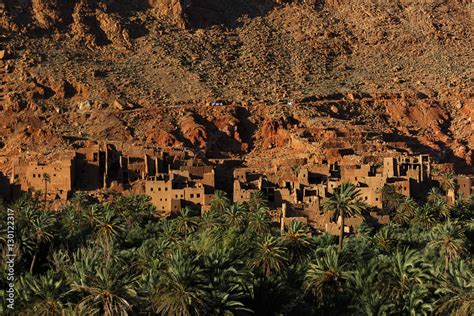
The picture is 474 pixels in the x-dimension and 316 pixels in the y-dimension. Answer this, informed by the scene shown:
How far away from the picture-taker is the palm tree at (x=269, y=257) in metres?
30.0

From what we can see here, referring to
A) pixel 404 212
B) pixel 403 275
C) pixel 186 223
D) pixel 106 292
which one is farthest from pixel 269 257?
pixel 404 212

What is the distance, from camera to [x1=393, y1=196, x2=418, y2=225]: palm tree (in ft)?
133

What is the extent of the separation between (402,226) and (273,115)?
24715 millimetres

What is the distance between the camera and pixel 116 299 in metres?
23.1

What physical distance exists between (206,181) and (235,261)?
625 inches

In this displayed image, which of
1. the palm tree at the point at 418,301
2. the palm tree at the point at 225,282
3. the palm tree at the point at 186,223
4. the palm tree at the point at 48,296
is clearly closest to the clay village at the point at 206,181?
the palm tree at the point at 186,223

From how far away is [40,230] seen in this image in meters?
34.5

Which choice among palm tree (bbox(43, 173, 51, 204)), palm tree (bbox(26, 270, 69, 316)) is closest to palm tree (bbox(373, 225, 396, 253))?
palm tree (bbox(26, 270, 69, 316))

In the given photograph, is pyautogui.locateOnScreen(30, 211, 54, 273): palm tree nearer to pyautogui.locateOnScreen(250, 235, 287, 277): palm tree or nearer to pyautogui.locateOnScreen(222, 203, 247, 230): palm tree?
pyautogui.locateOnScreen(222, 203, 247, 230): palm tree

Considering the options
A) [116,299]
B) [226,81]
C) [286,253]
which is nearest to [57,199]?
[286,253]

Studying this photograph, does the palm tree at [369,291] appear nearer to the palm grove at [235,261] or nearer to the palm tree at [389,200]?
the palm grove at [235,261]

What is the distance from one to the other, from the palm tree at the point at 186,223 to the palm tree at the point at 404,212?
33.9 feet

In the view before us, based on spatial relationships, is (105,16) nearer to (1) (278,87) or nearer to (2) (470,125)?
(1) (278,87)

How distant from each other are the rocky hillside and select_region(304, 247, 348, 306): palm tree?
23.7 metres
